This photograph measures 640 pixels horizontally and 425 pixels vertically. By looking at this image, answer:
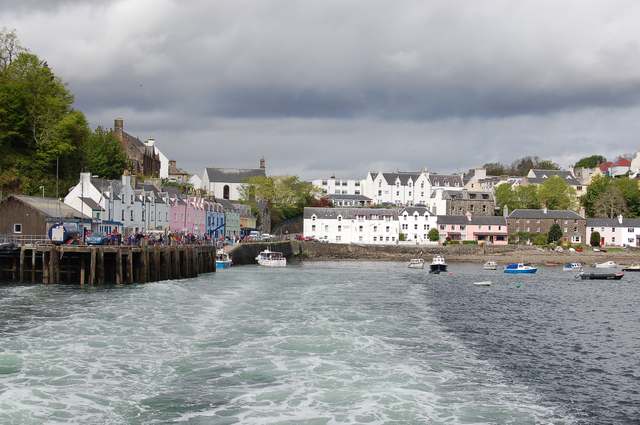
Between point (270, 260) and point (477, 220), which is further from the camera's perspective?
point (477, 220)

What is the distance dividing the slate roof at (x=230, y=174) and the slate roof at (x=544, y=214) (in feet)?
184

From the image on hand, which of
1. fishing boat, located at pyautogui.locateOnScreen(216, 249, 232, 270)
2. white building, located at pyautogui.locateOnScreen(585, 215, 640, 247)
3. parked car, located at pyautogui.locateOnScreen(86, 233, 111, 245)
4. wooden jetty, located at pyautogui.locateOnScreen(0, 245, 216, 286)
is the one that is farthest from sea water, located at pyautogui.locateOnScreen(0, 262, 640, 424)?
white building, located at pyautogui.locateOnScreen(585, 215, 640, 247)

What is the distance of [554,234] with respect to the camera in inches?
5320

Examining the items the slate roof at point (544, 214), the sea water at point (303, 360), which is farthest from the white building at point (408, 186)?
the sea water at point (303, 360)

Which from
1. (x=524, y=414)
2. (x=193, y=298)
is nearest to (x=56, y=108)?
(x=193, y=298)

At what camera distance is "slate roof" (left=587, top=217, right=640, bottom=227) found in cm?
14162

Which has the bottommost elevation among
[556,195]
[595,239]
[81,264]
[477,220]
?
[81,264]

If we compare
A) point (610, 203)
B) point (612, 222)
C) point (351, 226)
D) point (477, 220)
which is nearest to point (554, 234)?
point (477, 220)

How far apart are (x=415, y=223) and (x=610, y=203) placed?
4382 centimetres

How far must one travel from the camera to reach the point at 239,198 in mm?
155500

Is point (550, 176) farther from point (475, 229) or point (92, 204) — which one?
point (92, 204)

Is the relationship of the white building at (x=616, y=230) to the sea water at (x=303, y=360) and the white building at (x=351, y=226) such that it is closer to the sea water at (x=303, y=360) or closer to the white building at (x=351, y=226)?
the white building at (x=351, y=226)

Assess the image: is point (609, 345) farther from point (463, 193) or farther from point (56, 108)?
point (463, 193)

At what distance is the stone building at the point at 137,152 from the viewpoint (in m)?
128
